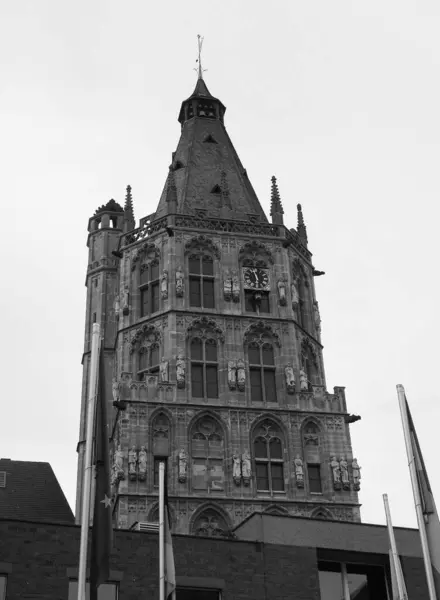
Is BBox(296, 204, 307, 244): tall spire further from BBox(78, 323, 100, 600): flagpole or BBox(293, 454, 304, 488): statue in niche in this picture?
BBox(78, 323, 100, 600): flagpole

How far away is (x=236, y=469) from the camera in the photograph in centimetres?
4744

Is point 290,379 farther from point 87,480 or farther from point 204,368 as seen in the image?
point 87,480

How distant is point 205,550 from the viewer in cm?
3162

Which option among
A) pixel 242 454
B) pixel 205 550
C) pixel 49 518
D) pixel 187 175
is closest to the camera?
pixel 205 550

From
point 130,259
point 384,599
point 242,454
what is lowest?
point 384,599

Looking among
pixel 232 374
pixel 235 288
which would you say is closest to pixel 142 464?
pixel 232 374

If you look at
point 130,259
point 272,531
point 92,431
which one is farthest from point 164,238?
point 92,431

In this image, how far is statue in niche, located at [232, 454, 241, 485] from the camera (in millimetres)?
47188

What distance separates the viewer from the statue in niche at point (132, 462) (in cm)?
4616

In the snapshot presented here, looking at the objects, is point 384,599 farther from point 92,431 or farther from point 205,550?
point 92,431

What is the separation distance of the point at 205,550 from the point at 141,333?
2206cm

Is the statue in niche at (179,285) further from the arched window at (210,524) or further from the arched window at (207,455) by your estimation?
the arched window at (210,524)

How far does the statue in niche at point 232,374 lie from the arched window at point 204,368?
29.2 inches

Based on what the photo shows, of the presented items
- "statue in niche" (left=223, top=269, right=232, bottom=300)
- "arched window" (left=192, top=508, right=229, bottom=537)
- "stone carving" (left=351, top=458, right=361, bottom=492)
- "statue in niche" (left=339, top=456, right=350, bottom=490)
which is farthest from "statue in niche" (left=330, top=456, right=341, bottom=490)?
"statue in niche" (left=223, top=269, right=232, bottom=300)
